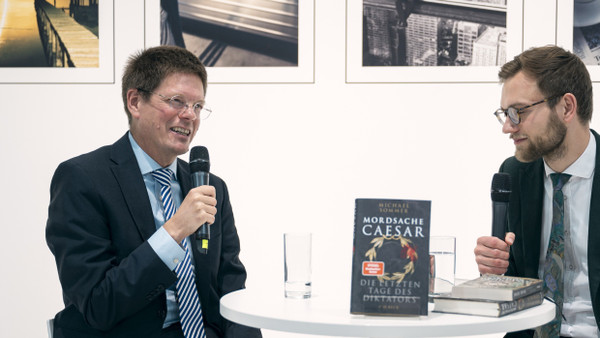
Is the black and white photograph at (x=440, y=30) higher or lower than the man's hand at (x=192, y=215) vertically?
higher

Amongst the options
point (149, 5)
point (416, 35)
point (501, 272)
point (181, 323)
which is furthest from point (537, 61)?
point (149, 5)

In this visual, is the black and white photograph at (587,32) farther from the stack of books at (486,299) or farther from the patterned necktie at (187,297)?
the patterned necktie at (187,297)

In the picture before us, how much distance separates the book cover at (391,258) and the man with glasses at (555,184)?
99cm

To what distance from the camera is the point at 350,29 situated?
3.62 metres

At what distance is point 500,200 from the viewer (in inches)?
87.6

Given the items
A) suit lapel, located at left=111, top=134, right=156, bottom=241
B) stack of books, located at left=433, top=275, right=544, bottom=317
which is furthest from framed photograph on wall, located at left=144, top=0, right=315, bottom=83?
stack of books, located at left=433, top=275, right=544, bottom=317

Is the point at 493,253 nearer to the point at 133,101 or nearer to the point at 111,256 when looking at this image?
the point at 111,256

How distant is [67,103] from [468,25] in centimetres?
238

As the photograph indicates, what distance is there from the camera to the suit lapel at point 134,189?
2.24 meters

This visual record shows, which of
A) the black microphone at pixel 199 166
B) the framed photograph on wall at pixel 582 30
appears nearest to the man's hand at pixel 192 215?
the black microphone at pixel 199 166

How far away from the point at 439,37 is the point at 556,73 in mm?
1115

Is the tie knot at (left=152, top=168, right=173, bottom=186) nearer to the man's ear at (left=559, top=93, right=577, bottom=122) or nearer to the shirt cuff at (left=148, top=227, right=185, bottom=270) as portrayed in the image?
the shirt cuff at (left=148, top=227, right=185, bottom=270)

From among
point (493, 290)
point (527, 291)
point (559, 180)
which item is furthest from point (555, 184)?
point (493, 290)

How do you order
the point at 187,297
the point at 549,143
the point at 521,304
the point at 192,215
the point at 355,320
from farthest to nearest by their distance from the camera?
1. the point at 549,143
2. the point at 187,297
3. the point at 192,215
4. the point at 521,304
5. the point at 355,320
